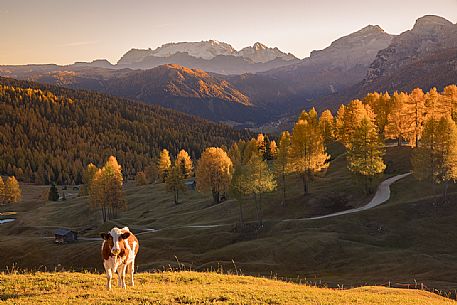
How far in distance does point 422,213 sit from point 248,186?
28.5 metres

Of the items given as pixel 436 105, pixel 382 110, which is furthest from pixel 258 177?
pixel 382 110

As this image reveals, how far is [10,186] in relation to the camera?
162m

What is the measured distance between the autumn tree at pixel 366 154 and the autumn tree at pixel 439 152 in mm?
7342

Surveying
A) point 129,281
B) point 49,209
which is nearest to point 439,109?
point 129,281

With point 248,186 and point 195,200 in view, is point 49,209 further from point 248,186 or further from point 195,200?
point 248,186

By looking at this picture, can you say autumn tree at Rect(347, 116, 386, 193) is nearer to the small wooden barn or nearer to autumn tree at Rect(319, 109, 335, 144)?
autumn tree at Rect(319, 109, 335, 144)

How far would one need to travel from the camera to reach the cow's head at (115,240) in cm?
1734

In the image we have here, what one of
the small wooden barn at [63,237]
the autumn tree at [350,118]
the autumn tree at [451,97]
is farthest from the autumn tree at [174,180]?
the autumn tree at [451,97]

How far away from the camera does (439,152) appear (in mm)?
66875

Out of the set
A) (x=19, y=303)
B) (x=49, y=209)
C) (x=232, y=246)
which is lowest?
(x=49, y=209)

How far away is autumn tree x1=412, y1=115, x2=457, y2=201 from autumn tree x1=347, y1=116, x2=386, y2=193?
7.34 m

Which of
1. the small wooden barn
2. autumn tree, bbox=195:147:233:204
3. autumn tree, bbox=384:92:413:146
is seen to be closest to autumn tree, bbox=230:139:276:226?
autumn tree, bbox=195:147:233:204

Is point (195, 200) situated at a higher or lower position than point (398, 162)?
lower

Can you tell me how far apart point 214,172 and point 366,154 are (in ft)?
127
